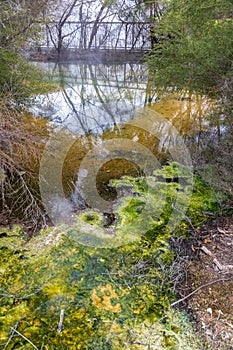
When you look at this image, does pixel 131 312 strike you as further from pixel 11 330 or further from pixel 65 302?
pixel 11 330

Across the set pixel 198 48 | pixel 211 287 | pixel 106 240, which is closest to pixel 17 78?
pixel 198 48

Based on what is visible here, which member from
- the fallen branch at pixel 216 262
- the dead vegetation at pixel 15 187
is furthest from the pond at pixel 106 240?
the fallen branch at pixel 216 262

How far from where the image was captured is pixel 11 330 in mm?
1572

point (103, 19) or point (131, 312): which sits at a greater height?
point (103, 19)

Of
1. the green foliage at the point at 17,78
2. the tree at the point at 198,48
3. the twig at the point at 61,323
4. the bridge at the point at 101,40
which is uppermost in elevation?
the bridge at the point at 101,40

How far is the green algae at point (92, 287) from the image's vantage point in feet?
5.16

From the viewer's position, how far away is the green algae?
5.16ft

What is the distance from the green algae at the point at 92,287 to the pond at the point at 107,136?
507 mm

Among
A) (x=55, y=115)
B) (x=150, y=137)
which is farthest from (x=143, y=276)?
(x=55, y=115)

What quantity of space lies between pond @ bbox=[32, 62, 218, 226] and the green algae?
51cm

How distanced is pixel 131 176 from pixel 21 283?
2.05 metres

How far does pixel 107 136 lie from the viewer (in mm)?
4891

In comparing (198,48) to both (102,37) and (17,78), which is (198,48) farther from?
(102,37)

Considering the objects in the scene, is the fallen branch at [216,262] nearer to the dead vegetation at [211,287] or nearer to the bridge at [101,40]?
the dead vegetation at [211,287]
